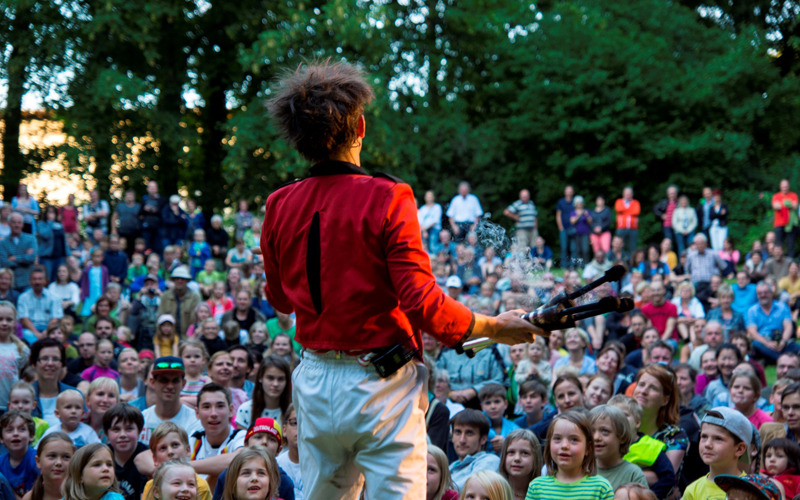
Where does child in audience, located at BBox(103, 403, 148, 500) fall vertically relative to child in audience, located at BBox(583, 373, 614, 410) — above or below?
below

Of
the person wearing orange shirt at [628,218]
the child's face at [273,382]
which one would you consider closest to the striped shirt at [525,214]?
the person wearing orange shirt at [628,218]

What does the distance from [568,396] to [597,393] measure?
9.3 inches

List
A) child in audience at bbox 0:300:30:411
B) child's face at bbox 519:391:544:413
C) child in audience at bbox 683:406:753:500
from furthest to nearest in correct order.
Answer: child in audience at bbox 0:300:30:411, child's face at bbox 519:391:544:413, child in audience at bbox 683:406:753:500

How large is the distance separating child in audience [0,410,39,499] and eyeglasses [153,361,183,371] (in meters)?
0.99

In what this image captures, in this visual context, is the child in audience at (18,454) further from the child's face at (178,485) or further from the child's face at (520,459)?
the child's face at (520,459)

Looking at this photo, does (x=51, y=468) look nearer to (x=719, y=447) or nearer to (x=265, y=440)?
(x=265, y=440)

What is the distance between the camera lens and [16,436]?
696cm

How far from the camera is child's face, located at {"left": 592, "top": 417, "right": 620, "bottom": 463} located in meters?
6.02

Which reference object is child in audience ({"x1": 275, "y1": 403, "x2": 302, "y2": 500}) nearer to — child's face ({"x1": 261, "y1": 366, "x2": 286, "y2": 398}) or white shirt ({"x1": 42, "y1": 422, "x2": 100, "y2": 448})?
child's face ({"x1": 261, "y1": 366, "x2": 286, "y2": 398})

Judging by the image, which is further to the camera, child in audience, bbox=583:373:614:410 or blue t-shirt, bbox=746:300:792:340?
blue t-shirt, bbox=746:300:792:340

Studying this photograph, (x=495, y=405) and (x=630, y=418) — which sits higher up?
(x=630, y=418)

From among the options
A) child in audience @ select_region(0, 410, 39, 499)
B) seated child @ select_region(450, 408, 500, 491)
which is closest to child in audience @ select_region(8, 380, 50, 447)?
child in audience @ select_region(0, 410, 39, 499)

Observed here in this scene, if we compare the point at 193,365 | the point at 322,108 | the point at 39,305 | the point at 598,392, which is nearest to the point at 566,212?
the point at 39,305

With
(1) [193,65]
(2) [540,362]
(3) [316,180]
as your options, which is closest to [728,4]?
(1) [193,65]
